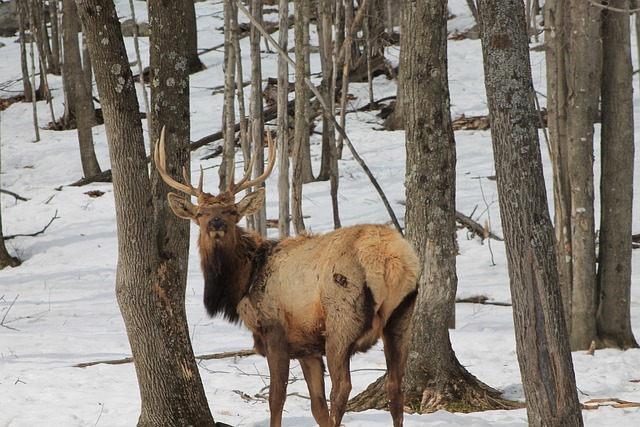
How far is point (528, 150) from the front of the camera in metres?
4.26

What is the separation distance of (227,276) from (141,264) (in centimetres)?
109

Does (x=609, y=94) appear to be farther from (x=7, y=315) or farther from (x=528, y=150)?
(x=7, y=315)

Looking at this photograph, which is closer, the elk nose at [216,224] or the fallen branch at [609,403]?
the elk nose at [216,224]

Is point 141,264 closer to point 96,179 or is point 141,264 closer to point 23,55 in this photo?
point 96,179

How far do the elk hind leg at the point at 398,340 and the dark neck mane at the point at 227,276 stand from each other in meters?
1.26

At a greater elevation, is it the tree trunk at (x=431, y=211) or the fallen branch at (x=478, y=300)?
the tree trunk at (x=431, y=211)

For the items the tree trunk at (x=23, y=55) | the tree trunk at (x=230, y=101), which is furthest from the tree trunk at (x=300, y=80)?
the tree trunk at (x=23, y=55)

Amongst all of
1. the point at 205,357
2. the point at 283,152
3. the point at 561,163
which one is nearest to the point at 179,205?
the point at 205,357

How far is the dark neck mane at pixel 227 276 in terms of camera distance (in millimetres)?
6328

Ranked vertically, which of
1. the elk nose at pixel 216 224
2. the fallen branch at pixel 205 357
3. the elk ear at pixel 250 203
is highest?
the elk ear at pixel 250 203

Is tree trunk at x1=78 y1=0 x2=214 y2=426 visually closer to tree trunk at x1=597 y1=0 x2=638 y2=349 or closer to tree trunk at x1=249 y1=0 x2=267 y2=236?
tree trunk at x1=249 y1=0 x2=267 y2=236

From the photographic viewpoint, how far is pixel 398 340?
578cm

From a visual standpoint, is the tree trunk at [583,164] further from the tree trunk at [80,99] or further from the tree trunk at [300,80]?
the tree trunk at [80,99]

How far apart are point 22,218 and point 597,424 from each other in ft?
46.4
